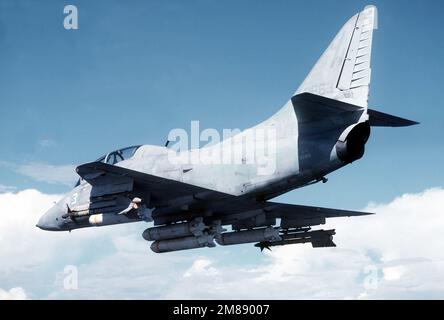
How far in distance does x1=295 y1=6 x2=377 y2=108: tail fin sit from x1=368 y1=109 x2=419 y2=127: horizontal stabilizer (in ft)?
2.91

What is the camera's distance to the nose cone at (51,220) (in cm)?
2073

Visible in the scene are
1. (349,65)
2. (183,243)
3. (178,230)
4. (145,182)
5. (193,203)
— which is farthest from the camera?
(183,243)

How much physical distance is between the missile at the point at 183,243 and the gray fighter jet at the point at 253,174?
0.04 m

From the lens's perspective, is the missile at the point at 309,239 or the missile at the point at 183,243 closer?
the missile at the point at 183,243

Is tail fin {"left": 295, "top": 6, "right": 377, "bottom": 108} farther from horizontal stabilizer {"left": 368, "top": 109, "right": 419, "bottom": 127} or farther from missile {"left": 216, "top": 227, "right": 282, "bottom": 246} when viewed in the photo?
missile {"left": 216, "top": 227, "right": 282, "bottom": 246}

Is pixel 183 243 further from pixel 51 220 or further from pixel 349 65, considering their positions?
pixel 349 65

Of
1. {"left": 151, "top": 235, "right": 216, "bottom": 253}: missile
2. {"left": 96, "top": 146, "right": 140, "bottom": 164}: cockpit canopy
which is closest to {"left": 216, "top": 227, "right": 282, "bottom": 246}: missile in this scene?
{"left": 151, "top": 235, "right": 216, "bottom": 253}: missile

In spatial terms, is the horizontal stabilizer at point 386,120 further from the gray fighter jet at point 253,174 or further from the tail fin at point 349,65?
the tail fin at point 349,65

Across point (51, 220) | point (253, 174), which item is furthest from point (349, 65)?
point (51, 220)

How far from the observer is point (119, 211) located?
18031 millimetres

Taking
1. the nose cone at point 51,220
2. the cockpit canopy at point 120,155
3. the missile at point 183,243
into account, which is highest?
the cockpit canopy at point 120,155

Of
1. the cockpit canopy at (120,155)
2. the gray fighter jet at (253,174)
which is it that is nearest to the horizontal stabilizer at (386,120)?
the gray fighter jet at (253,174)

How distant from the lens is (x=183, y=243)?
19.9 metres

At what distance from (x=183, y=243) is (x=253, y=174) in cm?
491
